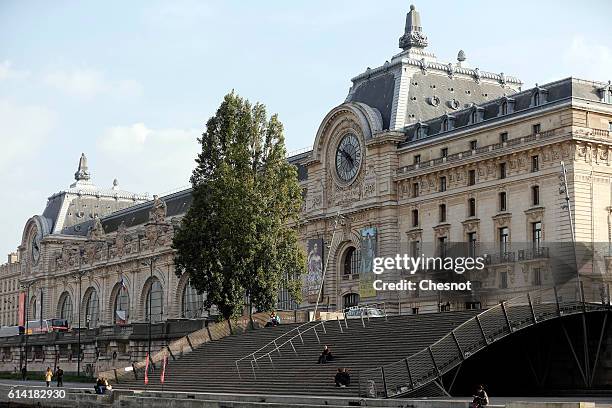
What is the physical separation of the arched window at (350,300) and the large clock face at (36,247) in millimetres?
79103

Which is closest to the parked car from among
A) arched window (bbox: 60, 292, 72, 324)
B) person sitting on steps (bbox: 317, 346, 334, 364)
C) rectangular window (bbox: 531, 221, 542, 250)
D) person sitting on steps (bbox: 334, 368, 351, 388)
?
person sitting on steps (bbox: 317, 346, 334, 364)

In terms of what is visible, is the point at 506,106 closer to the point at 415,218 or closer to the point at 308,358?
the point at 415,218

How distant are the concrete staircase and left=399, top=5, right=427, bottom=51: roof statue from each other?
37.7 meters

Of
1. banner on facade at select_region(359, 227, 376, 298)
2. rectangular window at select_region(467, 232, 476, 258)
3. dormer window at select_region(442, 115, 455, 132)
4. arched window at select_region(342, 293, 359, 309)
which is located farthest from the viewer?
arched window at select_region(342, 293, 359, 309)

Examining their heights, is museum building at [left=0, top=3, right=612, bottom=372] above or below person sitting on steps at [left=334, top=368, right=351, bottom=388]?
above

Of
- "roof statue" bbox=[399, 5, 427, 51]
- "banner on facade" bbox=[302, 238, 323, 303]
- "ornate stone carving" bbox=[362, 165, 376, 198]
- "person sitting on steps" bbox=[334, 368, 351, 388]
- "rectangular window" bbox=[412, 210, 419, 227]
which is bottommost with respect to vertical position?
"person sitting on steps" bbox=[334, 368, 351, 388]

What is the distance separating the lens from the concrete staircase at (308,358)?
56.8 meters

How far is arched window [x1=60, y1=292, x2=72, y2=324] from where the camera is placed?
514ft

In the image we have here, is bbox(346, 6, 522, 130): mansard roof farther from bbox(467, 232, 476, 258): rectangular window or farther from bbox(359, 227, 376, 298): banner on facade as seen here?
bbox(467, 232, 476, 258): rectangular window

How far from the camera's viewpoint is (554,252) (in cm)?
5897

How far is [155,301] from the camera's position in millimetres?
134125

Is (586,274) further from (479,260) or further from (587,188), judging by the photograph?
(587,188)

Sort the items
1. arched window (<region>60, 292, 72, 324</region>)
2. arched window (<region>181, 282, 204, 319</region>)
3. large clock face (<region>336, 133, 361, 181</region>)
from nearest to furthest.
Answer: large clock face (<region>336, 133, 361, 181</region>)
arched window (<region>181, 282, 204, 319</region>)
arched window (<region>60, 292, 72, 324</region>)

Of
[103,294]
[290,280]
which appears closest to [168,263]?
[103,294]
